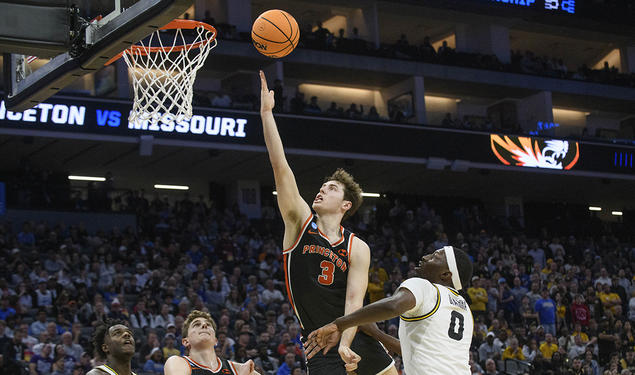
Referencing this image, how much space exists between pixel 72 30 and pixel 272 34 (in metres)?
1.71

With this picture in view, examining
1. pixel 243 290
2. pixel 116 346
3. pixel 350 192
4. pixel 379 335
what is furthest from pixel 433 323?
pixel 243 290

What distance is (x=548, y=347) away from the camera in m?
17.8

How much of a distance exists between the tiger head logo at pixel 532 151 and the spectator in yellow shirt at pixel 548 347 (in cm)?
1009

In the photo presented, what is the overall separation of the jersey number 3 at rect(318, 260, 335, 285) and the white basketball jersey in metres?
0.60

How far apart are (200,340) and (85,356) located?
22.6 feet

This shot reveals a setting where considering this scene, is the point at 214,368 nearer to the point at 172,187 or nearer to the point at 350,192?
the point at 350,192

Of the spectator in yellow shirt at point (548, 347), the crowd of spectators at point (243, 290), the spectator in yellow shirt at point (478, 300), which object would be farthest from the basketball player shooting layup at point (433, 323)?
the spectator in yellow shirt at point (478, 300)

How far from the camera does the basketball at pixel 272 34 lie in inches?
281

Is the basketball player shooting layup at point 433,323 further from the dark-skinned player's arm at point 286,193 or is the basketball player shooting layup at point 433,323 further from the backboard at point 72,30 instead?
the backboard at point 72,30

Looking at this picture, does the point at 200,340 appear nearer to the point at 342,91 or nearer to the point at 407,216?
the point at 407,216

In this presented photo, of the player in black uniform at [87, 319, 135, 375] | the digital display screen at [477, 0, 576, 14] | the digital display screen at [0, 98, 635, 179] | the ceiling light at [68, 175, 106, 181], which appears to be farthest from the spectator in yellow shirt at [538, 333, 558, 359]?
the digital display screen at [477, 0, 576, 14]

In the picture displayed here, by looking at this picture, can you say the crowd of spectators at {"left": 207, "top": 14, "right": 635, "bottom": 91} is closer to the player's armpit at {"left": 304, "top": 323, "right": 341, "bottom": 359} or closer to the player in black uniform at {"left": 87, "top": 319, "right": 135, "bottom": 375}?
the player in black uniform at {"left": 87, "top": 319, "right": 135, "bottom": 375}

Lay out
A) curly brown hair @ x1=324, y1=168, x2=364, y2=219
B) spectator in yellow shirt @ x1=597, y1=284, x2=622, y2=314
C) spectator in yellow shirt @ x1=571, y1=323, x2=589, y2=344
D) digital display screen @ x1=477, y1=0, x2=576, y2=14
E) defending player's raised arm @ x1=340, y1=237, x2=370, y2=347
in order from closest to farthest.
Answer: defending player's raised arm @ x1=340, y1=237, x2=370, y2=347 → curly brown hair @ x1=324, y1=168, x2=364, y2=219 → spectator in yellow shirt @ x1=571, y1=323, x2=589, y2=344 → spectator in yellow shirt @ x1=597, y1=284, x2=622, y2=314 → digital display screen @ x1=477, y1=0, x2=576, y2=14

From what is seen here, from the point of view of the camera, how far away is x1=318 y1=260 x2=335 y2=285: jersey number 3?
213 inches
